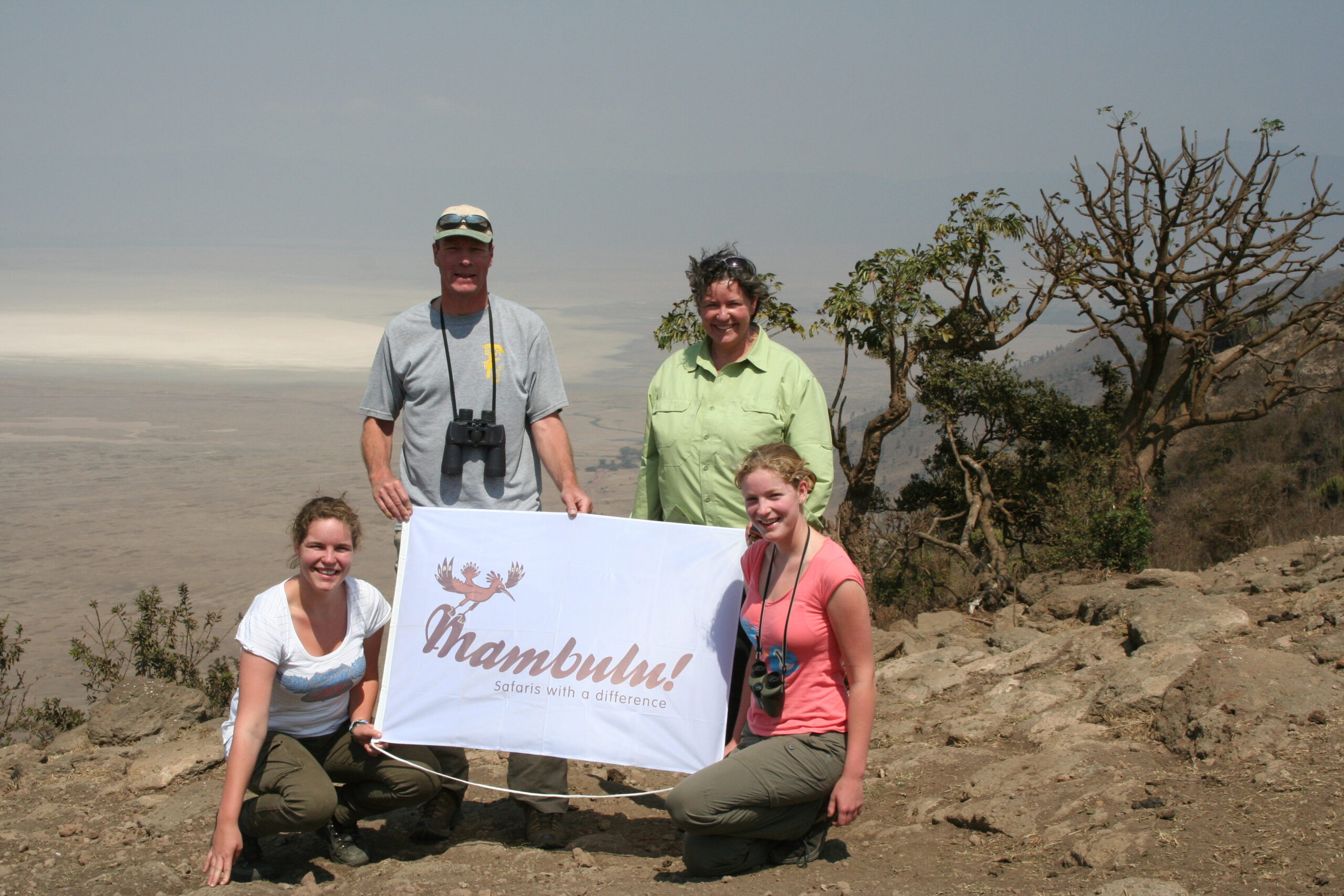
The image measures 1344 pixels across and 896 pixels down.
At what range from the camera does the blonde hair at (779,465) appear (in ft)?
12.3

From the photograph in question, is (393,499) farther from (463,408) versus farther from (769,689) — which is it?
(769,689)

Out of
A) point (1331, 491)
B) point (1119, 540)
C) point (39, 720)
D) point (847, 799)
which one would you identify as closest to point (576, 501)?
point (847, 799)

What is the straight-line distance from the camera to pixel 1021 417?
17.2 metres

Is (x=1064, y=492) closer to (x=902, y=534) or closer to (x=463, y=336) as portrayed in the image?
(x=902, y=534)

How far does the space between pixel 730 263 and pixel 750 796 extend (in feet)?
7.01

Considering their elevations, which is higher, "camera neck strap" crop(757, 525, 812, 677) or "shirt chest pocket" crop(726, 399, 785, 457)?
"shirt chest pocket" crop(726, 399, 785, 457)

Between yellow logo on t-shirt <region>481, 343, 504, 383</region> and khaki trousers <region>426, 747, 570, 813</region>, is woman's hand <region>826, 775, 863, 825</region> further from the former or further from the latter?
yellow logo on t-shirt <region>481, 343, 504, 383</region>

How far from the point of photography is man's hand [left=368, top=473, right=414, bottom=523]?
427 centimetres

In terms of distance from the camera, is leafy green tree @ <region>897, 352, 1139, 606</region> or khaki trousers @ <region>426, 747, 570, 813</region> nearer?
khaki trousers @ <region>426, 747, 570, 813</region>

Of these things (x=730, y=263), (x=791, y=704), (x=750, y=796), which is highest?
(x=730, y=263)

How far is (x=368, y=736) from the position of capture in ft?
13.4

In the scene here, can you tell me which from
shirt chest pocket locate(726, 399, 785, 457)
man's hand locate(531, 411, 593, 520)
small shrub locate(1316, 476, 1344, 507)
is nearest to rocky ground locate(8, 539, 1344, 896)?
man's hand locate(531, 411, 593, 520)

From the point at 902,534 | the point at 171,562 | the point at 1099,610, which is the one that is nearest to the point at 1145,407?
the point at 902,534

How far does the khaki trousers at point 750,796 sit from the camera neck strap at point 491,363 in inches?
70.5
